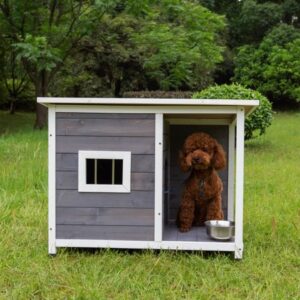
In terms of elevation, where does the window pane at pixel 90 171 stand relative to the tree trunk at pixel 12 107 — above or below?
below

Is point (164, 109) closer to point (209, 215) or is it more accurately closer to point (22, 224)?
point (209, 215)

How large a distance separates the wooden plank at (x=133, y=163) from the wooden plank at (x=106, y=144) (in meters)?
0.03

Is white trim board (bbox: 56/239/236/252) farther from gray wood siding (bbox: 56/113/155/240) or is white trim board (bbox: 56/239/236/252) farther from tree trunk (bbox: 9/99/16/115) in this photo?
tree trunk (bbox: 9/99/16/115)

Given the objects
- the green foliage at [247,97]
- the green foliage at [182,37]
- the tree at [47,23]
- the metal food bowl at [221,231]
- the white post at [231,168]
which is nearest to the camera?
the metal food bowl at [221,231]

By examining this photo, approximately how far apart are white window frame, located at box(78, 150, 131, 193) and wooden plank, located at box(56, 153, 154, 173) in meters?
0.03

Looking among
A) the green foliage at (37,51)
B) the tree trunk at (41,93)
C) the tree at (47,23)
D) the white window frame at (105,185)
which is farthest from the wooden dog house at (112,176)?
the tree trunk at (41,93)

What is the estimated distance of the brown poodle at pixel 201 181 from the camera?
340 cm

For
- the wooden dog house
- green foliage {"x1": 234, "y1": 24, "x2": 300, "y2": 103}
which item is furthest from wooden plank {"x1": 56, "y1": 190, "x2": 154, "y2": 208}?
green foliage {"x1": 234, "y1": 24, "x2": 300, "y2": 103}

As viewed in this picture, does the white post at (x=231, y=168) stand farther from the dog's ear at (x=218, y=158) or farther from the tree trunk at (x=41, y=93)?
the tree trunk at (x=41, y=93)

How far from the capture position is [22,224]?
3.93 meters

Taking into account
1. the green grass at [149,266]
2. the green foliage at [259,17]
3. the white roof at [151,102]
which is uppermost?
the green foliage at [259,17]

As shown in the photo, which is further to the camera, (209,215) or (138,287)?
(209,215)

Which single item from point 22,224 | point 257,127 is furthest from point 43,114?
point 22,224

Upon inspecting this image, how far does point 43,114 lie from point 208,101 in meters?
11.1
